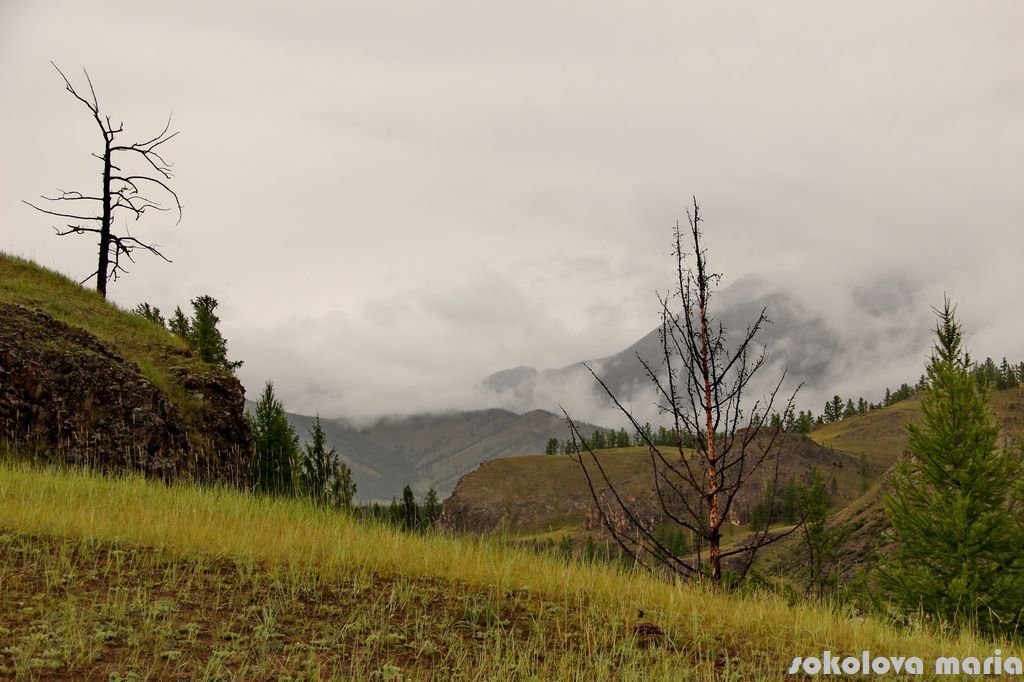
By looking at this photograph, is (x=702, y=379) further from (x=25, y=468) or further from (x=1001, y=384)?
(x=1001, y=384)

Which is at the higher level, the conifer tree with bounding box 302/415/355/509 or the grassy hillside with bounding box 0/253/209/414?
the grassy hillside with bounding box 0/253/209/414

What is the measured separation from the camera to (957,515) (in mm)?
20172

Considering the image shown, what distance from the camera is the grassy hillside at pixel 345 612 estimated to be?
223 inches

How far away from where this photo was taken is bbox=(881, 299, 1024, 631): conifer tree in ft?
64.8

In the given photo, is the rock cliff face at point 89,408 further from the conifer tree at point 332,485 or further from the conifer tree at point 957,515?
the conifer tree at point 957,515

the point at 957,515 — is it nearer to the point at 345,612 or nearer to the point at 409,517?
the point at 409,517

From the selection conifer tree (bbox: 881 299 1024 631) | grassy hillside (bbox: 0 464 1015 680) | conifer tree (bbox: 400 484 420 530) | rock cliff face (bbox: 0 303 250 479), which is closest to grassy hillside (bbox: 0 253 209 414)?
rock cliff face (bbox: 0 303 250 479)

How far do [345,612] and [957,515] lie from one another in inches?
788

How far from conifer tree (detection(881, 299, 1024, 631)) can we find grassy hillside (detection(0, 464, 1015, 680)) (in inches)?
595

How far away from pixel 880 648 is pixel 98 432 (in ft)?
50.9

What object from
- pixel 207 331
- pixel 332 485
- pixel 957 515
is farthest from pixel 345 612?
pixel 207 331

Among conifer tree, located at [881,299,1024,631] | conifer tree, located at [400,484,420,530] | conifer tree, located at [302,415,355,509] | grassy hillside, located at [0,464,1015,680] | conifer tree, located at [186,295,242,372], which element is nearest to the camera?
grassy hillside, located at [0,464,1015,680]

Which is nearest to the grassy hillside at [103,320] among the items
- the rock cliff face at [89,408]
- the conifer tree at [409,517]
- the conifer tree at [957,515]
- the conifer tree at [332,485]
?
the rock cliff face at [89,408]

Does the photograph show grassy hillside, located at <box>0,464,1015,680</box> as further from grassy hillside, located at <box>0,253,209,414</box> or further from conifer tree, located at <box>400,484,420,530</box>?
grassy hillside, located at <box>0,253,209,414</box>
